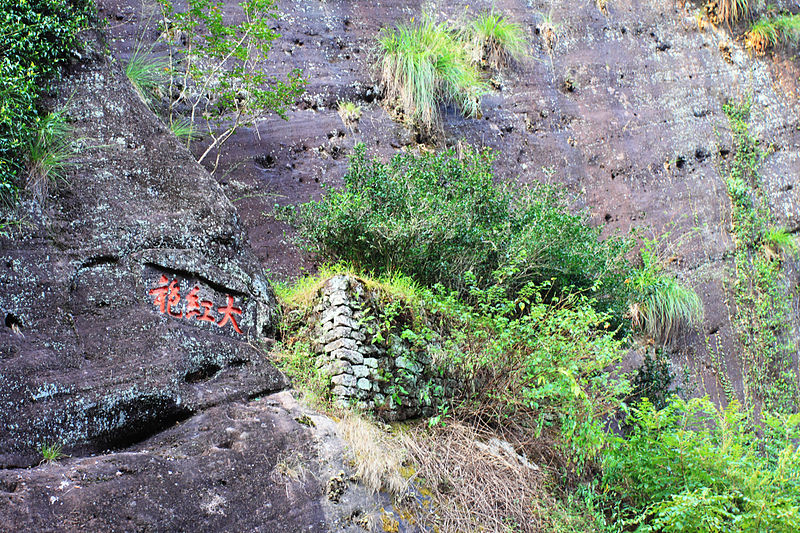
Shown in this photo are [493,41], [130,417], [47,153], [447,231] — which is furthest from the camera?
[493,41]

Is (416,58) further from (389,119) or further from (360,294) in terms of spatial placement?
(360,294)

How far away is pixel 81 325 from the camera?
433 cm

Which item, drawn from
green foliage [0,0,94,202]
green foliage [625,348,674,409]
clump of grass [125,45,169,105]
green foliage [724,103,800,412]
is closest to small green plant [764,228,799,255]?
green foliage [724,103,800,412]

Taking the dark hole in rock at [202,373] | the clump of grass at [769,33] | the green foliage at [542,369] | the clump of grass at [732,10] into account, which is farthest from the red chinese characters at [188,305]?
the clump of grass at [769,33]

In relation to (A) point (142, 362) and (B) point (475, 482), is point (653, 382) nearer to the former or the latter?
(B) point (475, 482)

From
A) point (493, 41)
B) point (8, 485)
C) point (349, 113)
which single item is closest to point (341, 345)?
point (8, 485)

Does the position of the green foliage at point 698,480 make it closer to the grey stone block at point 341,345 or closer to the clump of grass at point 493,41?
the grey stone block at point 341,345

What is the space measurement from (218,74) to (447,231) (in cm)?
359

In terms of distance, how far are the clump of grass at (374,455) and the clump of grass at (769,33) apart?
1056 centimetres

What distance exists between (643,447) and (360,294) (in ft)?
8.42

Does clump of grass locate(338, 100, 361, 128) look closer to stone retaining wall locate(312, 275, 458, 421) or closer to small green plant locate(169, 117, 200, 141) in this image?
small green plant locate(169, 117, 200, 141)

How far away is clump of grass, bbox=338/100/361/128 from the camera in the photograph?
27.6 feet

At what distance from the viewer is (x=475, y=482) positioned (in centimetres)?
501

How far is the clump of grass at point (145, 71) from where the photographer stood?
727cm
